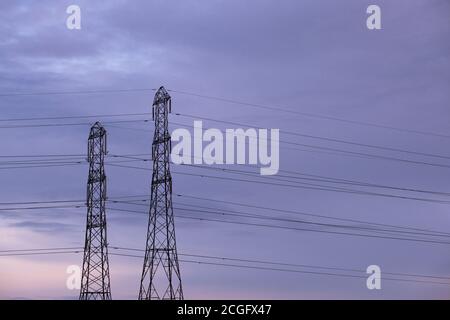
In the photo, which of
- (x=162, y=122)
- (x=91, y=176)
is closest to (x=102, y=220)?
(x=91, y=176)

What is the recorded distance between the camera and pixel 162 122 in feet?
245
